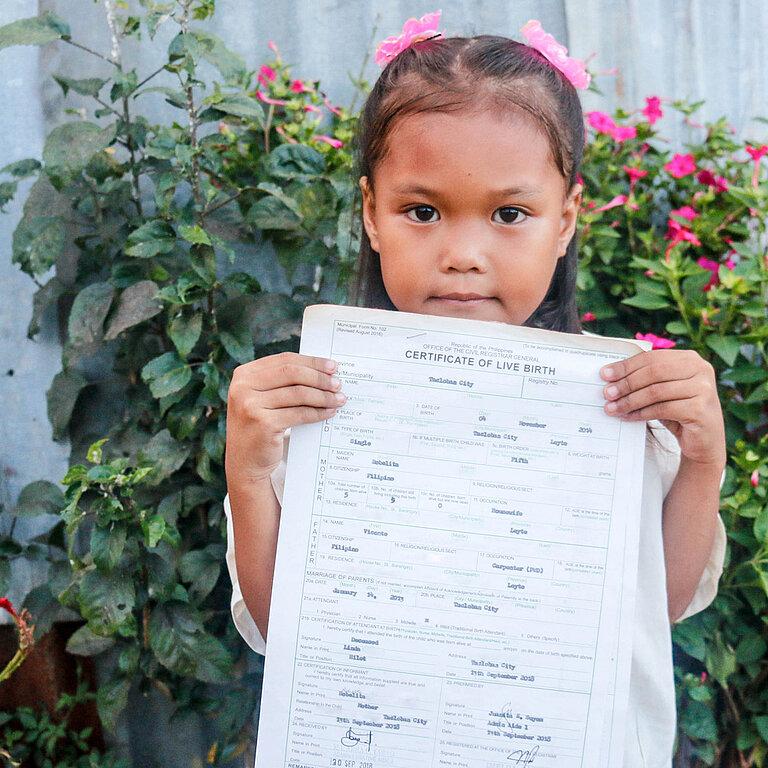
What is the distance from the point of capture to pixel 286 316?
1691 mm

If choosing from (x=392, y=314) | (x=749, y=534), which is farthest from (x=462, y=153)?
(x=749, y=534)

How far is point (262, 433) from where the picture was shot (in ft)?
3.05

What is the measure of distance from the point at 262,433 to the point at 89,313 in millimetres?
931

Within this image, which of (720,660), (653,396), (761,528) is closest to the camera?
(653,396)

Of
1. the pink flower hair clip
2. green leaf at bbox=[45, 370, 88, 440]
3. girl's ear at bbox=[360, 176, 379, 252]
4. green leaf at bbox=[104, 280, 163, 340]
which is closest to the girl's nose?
girl's ear at bbox=[360, 176, 379, 252]

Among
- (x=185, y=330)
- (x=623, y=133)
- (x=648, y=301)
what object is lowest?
(x=185, y=330)

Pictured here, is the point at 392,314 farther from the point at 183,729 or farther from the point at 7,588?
the point at 183,729

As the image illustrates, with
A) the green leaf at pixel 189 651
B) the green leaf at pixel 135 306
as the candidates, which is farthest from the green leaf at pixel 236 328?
the green leaf at pixel 189 651

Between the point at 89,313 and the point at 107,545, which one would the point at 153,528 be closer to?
the point at 107,545

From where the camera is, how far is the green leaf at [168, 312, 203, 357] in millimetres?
1536

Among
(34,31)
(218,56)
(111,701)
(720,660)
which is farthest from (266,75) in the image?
(720,660)

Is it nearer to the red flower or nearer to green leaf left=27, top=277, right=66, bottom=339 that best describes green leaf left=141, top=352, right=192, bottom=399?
green leaf left=27, top=277, right=66, bottom=339

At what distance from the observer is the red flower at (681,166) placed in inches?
74.8

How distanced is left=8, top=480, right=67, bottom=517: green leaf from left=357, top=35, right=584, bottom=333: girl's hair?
1066 mm
